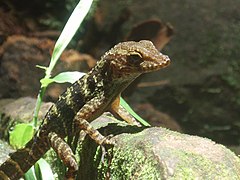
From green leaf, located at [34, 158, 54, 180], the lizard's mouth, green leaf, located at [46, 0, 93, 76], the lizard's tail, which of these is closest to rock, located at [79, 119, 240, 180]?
the lizard's mouth

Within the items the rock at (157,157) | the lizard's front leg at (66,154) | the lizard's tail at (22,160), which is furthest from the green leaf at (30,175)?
the rock at (157,157)

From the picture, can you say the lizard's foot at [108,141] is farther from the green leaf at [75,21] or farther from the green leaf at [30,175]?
the green leaf at [75,21]

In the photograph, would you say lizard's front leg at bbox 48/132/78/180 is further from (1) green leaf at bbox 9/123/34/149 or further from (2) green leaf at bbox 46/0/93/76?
(2) green leaf at bbox 46/0/93/76

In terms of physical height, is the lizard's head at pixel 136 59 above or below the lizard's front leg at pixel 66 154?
above

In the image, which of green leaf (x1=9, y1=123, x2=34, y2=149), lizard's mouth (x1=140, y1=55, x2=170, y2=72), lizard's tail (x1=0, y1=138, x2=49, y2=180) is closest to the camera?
lizard's mouth (x1=140, y1=55, x2=170, y2=72)

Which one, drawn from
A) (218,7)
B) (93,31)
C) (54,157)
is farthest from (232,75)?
(54,157)

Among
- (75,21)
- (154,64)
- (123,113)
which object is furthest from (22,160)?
(154,64)

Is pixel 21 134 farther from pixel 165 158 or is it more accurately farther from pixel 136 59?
pixel 165 158

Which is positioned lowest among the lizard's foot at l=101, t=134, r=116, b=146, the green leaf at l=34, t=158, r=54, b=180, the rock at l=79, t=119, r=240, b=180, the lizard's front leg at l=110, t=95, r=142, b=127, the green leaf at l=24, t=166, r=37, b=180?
the green leaf at l=24, t=166, r=37, b=180
